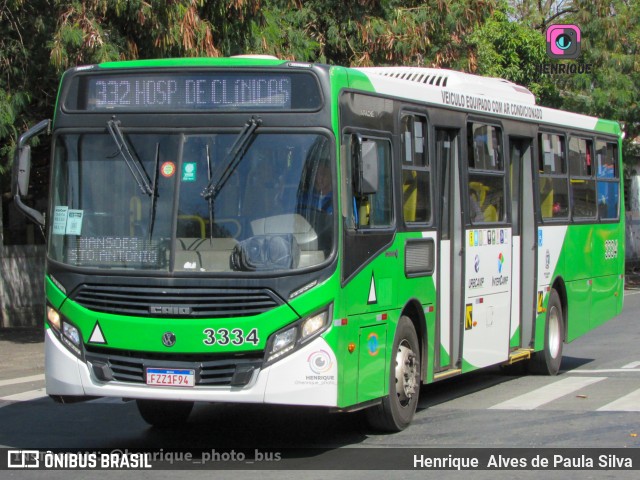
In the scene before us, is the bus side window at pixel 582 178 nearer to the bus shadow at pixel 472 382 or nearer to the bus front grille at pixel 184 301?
the bus shadow at pixel 472 382

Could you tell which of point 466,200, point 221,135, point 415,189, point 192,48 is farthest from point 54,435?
point 192,48

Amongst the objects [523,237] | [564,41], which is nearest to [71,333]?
[523,237]

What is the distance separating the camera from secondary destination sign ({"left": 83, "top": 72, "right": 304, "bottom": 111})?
347 inches

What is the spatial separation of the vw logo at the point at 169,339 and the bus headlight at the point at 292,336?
718 mm

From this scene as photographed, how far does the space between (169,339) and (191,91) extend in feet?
6.45

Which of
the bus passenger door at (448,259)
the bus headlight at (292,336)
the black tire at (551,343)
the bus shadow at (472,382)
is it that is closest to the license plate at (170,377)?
the bus headlight at (292,336)

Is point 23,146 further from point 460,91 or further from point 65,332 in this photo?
point 460,91

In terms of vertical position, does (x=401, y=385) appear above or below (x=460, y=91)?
below

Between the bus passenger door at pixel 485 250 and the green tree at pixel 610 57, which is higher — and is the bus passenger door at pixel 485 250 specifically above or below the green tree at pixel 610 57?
below

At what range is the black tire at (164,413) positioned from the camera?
10.3m

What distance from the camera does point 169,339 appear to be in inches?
336

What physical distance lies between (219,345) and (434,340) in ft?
9.43

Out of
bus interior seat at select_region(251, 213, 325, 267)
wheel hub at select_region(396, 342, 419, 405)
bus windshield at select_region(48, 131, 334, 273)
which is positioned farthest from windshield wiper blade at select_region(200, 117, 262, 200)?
wheel hub at select_region(396, 342, 419, 405)

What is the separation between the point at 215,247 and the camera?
859 centimetres
